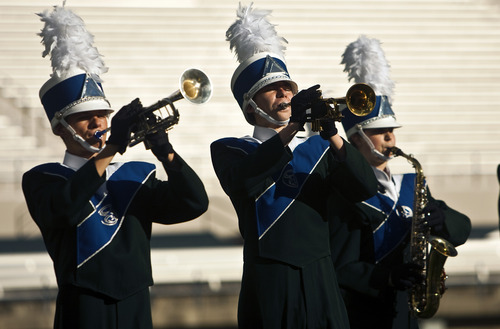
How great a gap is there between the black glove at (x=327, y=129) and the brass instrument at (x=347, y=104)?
2 cm

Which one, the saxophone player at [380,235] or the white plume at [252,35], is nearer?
the white plume at [252,35]

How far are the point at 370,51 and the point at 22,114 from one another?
9.72 meters

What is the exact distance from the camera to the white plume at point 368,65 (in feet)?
14.4

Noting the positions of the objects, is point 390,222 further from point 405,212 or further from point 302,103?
point 302,103

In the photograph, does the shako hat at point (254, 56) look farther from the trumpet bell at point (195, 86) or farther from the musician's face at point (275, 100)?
the trumpet bell at point (195, 86)

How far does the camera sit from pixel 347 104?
3.29m

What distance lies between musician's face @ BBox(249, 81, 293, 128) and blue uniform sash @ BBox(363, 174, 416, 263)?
634 mm

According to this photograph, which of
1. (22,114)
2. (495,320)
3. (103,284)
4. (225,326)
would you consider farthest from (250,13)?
(22,114)

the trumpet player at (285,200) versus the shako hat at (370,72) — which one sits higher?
the shako hat at (370,72)

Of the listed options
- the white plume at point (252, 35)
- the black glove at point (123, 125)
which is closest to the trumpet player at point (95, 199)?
the black glove at point (123, 125)

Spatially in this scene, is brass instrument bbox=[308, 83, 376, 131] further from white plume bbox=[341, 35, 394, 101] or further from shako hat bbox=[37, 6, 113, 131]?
white plume bbox=[341, 35, 394, 101]

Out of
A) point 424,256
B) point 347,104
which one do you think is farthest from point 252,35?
point 424,256

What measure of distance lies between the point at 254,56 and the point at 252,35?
115mm

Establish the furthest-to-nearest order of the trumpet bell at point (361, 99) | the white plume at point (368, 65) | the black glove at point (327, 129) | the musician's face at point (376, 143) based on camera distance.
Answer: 1. the white plume at point (368, 65)
2. the musician's face at point (376, 143)
3. the trumpet bell at point (361, 99)
4. the black glove at point (327, 129)
